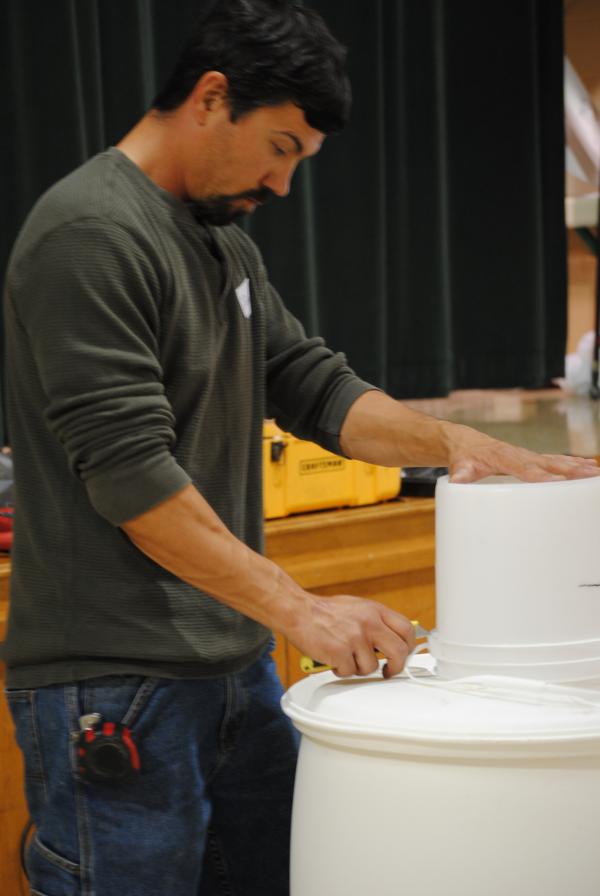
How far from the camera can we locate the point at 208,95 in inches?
46.8

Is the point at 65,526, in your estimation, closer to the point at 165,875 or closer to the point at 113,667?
the point at 113,667

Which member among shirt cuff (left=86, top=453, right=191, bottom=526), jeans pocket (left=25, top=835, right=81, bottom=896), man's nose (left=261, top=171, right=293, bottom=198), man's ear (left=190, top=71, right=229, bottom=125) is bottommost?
jeans pocket (left=25, top=835, right=81, bottom=896)

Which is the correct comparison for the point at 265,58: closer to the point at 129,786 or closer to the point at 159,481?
the point at 159,481

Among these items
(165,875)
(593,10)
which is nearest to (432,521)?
(165,875)

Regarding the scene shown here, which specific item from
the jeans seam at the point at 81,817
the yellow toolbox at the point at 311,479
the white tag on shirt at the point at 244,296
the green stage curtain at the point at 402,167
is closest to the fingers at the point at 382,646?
the jeans seam at the point at 81,817

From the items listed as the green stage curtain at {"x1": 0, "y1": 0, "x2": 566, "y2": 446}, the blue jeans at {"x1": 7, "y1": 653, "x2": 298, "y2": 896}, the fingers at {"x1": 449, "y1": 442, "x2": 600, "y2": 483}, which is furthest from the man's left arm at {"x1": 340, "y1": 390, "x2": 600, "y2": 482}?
the green stage curtain at {"x1": 0, "y1": 0, "x2": 566, "y2": 446}

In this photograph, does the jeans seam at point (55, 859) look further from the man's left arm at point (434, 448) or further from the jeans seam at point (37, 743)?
A: the man's left arm at point (434, 448)

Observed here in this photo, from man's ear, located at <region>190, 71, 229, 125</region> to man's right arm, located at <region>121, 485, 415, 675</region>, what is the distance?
0.41m

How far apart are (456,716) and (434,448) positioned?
40 cm

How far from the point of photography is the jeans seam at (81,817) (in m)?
1.14

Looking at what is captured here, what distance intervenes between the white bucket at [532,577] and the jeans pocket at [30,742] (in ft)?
1.49

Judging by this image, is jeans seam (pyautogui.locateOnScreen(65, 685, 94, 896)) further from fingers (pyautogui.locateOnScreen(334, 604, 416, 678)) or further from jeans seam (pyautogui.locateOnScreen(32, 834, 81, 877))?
fingers (pyautogui.locateOnScreen(334, 604, 416, 678))

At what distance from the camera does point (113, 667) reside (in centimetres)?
114

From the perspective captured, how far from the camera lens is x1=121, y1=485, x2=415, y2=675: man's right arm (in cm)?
107
